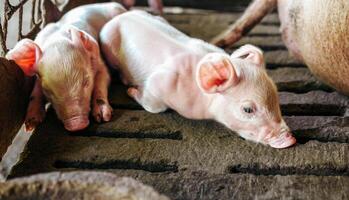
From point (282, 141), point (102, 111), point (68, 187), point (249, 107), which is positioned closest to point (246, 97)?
point (249, 107)

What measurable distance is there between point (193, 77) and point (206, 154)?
9.8 inches

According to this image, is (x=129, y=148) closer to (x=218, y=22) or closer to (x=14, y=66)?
(x=14, y=66)

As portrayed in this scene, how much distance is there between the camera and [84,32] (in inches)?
70.6

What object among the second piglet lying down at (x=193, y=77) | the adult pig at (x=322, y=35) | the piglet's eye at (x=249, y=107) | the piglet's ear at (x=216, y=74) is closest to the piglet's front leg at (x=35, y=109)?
the second piglet lying down at (x=193, y=77)

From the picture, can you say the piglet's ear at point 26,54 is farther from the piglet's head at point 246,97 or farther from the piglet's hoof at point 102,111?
the piglet's head at point 246,97

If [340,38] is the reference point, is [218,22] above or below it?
below

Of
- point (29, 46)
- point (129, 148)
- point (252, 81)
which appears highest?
point (29, 46)

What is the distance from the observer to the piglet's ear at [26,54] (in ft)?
5.43

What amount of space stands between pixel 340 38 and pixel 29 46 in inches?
33.1

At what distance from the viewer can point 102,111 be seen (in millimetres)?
1722

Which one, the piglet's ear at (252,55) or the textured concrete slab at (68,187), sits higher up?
the textured concrete slab at (68,187)

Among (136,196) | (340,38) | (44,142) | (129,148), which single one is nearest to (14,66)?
(44,142)

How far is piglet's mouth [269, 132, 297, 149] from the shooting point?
1.52 metres

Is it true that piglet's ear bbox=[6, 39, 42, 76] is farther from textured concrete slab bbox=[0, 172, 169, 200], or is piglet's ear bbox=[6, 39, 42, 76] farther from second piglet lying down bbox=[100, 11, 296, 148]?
textured concrete slab bbox=[0, 172, 169, 200]
